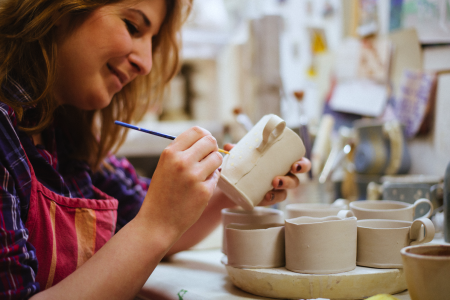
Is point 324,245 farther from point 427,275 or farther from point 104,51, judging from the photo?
point 104,51

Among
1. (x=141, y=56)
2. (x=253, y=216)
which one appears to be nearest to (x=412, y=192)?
(x=253, y=216)

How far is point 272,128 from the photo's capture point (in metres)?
0.65

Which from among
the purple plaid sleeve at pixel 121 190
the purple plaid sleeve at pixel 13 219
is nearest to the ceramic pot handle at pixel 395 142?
the purple plaid sleeve at pixel 121 190

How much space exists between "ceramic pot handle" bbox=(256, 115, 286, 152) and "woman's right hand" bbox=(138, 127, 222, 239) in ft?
0.46

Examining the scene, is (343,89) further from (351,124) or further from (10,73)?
(10,73)

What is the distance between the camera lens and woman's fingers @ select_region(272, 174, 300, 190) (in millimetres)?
726

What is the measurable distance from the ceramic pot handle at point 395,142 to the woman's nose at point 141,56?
29.4 inches

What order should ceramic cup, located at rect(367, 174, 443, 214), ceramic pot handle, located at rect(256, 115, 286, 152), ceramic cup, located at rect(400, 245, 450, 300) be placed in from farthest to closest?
ceramic cup, located at rect(367, 174, 443, 214)
ceramic pot handle, located at rect(256, 115, 286, 152)
ceramic cup, located at rect(400, 245, 450, 300)

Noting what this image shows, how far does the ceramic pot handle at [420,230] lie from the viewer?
0.54 m

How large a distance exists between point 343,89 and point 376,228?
1.00 meters

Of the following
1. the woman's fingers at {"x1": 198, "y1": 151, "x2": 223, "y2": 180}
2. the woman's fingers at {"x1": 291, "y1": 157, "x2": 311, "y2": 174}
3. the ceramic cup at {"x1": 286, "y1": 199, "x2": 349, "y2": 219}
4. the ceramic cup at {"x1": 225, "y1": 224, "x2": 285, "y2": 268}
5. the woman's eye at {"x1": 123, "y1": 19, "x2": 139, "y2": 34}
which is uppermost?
the woman's eye at {"x1": 123, "y1": 19, "x2": 139, "y2": 34}

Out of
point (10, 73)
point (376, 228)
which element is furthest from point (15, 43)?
point (376, 228)

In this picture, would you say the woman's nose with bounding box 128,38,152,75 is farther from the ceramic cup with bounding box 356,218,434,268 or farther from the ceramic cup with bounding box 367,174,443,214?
the ceramic cup with bounding box 367,174,443,214

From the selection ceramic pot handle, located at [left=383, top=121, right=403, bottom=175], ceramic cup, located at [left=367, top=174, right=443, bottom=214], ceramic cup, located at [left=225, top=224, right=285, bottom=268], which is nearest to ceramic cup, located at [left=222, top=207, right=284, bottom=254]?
ceramic cup, located at [left=225, top=224, right=285, bottom=268]
